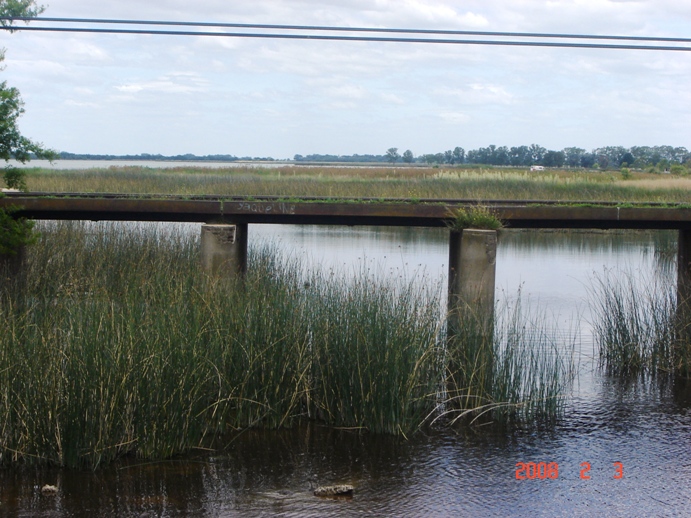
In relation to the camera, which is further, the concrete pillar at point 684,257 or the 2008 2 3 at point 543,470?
the concrete pillar at point 684,257

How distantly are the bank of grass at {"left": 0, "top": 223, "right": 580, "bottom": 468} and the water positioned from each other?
219 mm

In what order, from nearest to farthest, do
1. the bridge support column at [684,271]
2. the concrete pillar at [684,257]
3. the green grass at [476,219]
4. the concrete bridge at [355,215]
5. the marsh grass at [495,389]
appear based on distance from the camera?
the marsh grass at [495,389] → the bridge support column at [684,271] → the concrete bridge at [355,215] → the green grass at [476,219] → the concrete pillar at [684,257]

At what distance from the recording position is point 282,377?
808cm

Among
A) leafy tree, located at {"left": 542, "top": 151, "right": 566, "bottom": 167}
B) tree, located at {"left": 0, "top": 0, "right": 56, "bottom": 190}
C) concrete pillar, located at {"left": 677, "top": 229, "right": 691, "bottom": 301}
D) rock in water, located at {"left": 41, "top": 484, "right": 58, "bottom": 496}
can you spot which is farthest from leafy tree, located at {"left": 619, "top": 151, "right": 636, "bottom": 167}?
rock in water, located at {"left": 41, "top": 484, "right": 58, "bottom": 496}

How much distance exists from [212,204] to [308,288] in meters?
4.09

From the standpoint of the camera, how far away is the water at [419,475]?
254 inches

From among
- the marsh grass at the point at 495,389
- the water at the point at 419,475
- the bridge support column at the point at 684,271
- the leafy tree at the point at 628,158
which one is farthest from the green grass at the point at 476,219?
the leafy tree at the point at 628,158

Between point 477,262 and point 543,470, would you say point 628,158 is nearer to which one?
point 477,262

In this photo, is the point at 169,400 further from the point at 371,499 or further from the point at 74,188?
the point at 74,188

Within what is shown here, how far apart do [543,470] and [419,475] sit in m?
1.16

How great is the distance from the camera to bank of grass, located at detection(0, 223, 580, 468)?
6.71 meters

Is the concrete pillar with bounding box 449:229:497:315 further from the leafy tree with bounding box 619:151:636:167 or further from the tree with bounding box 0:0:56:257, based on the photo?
the leafy tree with bounding box 619:151:636:167

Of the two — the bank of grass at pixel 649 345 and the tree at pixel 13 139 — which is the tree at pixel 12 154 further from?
the bank of grass at pixel 649 345

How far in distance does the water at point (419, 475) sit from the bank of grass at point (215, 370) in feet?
0.72
